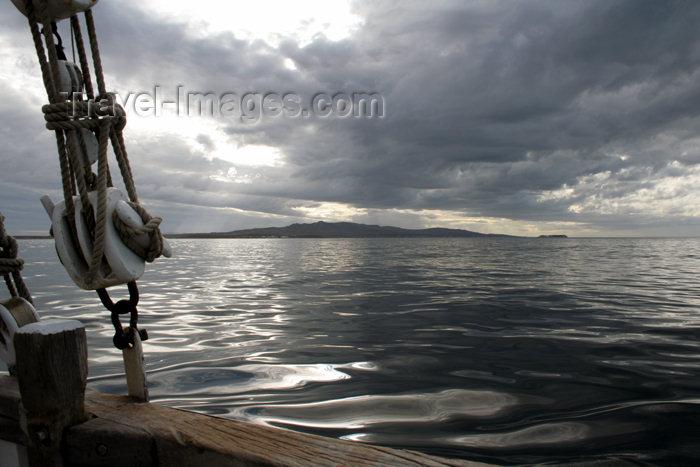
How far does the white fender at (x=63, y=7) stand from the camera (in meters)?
2.61

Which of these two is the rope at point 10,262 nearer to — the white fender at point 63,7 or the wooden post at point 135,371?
the wooden post at point 135,371

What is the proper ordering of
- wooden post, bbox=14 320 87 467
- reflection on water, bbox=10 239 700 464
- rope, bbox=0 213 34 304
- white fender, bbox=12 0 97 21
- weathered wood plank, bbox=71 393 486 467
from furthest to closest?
reflection on water, bbox=10 239 700 464, rope, bbox=0 213 34 304, white fender, bbox=12 0 97 21, wooden post, bbox=14 320 87 467, weathered wood plank, bbox=71 393 486 467

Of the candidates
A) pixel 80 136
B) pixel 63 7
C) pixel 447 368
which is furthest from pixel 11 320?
pixel 447 368

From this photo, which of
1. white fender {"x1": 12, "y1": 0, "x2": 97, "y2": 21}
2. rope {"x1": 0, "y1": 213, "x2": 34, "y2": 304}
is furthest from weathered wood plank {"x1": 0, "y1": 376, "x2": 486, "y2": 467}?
white fender {"x1": 12, "y1": 0, "x2": 97, "y2": 21}

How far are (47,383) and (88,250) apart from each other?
768 mm

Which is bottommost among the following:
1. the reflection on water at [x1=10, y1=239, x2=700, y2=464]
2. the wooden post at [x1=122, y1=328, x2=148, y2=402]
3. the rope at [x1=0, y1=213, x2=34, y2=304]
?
the reflection on water at [x1=10, y1=239, x2=700, y2=464]

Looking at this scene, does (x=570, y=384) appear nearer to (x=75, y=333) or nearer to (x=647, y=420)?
(x=647, y=420)

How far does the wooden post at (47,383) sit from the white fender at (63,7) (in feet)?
6.66

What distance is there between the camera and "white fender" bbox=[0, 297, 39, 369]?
105 inches

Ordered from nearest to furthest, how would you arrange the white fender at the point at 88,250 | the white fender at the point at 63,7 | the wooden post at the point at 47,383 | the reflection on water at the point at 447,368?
the wooden post at the point at 47,383 < the white fender at the point at 88,250 < the white fender at the point at 63,7 < the reflection on water at the point at 447,368

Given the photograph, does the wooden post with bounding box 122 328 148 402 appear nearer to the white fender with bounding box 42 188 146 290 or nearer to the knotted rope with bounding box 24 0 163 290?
the white fender with bounding box 42 188 146 290

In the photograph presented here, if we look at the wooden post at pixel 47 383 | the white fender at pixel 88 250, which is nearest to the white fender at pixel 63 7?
the white fender at pixel 88 250

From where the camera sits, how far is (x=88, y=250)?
247 centimetres

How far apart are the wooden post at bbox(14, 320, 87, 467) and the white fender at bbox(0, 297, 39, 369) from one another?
661 mm
